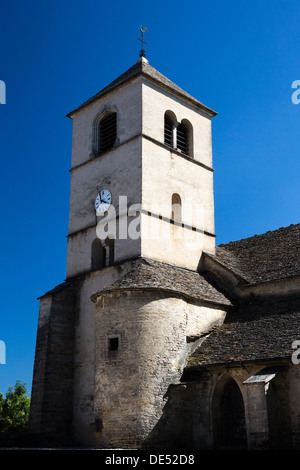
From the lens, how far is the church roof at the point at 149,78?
81.5 ft

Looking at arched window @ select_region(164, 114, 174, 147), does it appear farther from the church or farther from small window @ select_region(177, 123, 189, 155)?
small window @ select_region(177, 123, 189, 155)

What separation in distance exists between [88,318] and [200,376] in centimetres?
556

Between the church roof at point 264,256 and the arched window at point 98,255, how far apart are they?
4.76m

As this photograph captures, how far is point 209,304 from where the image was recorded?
70.2 feet

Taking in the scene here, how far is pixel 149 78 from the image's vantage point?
81.3 ft

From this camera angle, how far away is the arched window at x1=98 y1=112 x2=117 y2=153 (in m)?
25.5

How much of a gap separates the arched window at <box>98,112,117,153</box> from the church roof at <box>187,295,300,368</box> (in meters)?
9.75

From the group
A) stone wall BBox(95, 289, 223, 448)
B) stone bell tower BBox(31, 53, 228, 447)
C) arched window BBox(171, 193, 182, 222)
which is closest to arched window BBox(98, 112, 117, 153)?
stone bell tower BBox(31, 53, 228, 447)

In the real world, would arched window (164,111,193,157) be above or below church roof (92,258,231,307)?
above

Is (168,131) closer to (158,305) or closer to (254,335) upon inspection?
(158,305)

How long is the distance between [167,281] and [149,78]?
9947 mm
